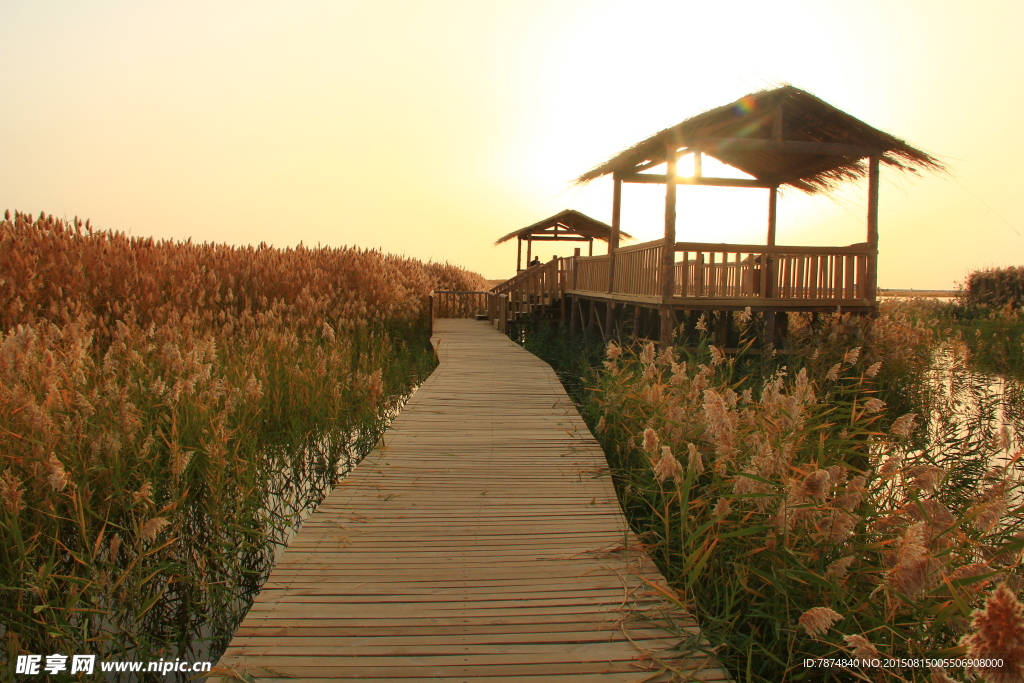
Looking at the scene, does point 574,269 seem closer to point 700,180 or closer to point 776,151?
point 700,180

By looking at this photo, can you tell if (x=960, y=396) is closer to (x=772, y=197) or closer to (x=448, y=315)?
(x=772, y=197)

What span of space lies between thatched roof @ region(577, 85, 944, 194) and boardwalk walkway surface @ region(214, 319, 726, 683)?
754cm

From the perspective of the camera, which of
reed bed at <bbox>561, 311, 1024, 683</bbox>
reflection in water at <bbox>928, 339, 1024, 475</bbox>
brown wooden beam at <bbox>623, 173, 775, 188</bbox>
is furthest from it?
brown wooden beam at <bbox>623, 173, 775, 188</bbox>

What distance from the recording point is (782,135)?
37.9 feet

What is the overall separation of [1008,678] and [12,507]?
368 centimetres

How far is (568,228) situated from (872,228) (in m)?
12.8

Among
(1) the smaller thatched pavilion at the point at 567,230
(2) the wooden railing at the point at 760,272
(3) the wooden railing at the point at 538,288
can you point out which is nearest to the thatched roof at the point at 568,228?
(1) the smaller thatched pavilion at the point at 567,230

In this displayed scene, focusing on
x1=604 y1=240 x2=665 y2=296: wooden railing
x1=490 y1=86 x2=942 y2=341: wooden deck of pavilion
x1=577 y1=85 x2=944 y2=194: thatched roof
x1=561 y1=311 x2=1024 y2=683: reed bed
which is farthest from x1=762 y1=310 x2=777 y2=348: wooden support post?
x1=561 y1=311 x2=1024 y2=683: reed bed

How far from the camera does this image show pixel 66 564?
3.65m

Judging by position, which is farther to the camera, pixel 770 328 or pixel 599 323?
pixel 599 323

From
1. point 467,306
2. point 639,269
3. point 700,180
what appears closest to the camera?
point 639,269

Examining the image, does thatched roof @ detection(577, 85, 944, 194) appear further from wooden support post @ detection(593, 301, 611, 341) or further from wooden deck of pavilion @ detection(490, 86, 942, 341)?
wooden support post @ detection(593, 301, 611, 341)

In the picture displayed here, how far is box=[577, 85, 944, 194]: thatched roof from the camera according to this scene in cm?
1102

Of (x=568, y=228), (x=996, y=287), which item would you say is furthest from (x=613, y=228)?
(x=996, y=287)
